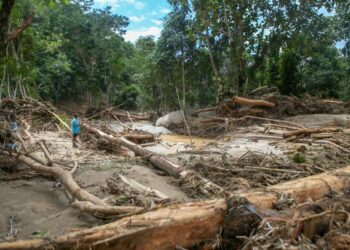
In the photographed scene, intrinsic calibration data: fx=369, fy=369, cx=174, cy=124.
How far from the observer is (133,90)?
35.1 meters

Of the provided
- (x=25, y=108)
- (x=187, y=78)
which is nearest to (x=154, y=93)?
(x=187, y=78)

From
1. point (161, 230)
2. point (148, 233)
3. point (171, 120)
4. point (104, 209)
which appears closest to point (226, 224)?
point (161, 230)

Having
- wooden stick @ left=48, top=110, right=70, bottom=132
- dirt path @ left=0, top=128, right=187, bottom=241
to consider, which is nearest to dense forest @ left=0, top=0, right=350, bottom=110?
wooden stick @ left=48, top=110, right=70, bottom=132

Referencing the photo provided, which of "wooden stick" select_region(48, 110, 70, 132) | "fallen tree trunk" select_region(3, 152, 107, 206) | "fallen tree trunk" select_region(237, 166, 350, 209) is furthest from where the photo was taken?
"wooden stick" select_region(48, 110, 70, 132)

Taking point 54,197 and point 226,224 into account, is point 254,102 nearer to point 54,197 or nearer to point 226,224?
point 54,197

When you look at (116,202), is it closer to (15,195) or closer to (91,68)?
(15,195)

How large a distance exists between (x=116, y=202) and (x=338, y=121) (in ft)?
36.7

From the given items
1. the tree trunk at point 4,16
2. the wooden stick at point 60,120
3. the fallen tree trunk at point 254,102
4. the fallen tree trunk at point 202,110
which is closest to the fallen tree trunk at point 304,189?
the tree trunk at point 4,16

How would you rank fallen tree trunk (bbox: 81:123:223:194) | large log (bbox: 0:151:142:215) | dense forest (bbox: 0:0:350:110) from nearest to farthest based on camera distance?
1. large log (bbox: 0:151:142:215)
2. fallen tree trunk (bbox: 81:123:223:194)
3. dense forest (bbox: 0:0:350:110)

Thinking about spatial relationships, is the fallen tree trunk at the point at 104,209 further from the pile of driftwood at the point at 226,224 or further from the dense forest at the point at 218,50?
the dense forest at the point at 218,50

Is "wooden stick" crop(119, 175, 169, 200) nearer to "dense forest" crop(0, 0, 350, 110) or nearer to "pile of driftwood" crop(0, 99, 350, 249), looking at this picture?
"pile of driftwood" crop(0, 99, 350, 249)

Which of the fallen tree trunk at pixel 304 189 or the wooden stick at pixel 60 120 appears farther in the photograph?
the wooden stick at pixel 60 120

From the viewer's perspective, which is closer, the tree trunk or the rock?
the tree trunk

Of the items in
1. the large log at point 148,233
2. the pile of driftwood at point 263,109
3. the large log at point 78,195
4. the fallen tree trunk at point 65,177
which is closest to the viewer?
the large log at point 148,233
